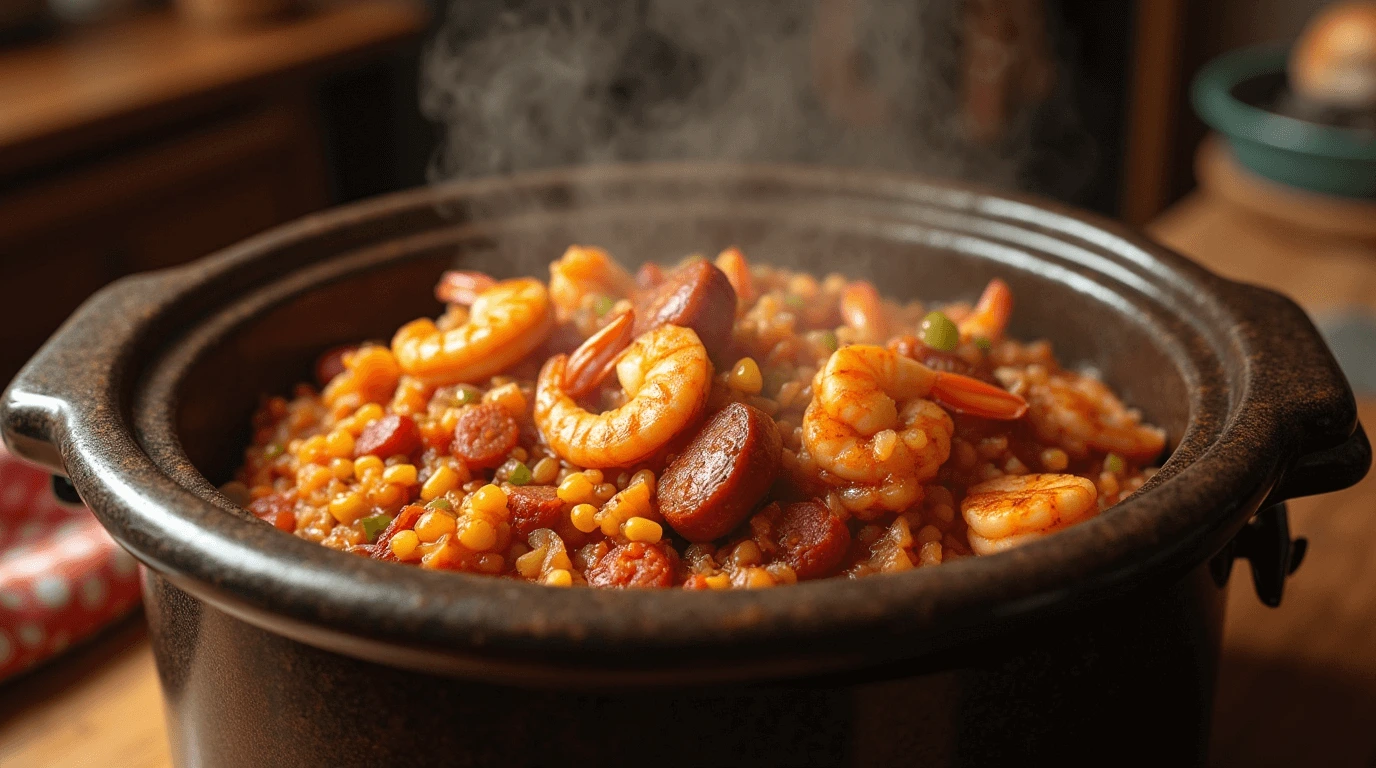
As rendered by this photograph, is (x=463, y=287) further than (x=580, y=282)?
Yes

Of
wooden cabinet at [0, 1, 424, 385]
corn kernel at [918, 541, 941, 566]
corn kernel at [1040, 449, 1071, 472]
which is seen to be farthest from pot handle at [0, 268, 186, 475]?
wooden cabinet at [0, 1, 424, 385]

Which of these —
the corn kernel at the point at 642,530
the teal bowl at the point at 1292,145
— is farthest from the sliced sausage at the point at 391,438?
the teal bowl at the point at 1292,145

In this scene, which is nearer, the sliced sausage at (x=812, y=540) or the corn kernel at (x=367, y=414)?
the sliced sausage at (x=812, y=540)

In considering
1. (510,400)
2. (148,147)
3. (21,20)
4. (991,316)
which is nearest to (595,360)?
(510,400)

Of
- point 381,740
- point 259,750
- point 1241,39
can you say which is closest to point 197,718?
point 259,750

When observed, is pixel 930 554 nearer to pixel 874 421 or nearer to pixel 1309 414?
pixel 874 421

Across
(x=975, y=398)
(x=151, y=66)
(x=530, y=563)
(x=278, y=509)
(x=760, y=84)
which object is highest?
(x=975, y=398)

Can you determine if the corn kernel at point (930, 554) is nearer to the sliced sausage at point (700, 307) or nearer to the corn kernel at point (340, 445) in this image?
the sliced sausage at point (700, 307)
